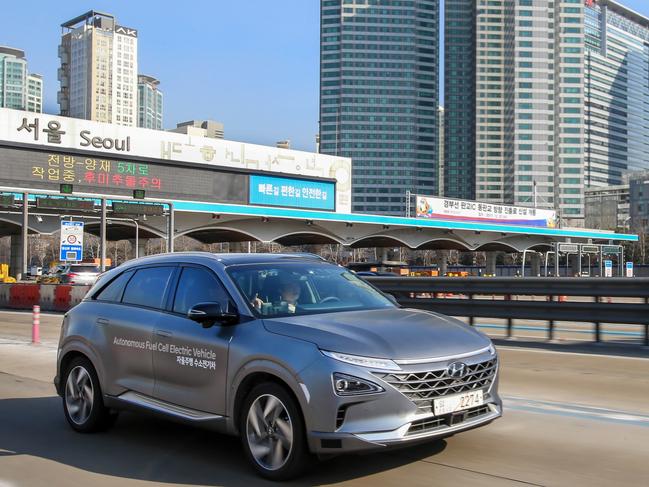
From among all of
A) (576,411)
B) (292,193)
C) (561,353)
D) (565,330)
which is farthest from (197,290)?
(292,193)

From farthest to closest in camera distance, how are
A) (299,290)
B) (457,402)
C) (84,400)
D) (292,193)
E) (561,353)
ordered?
(292,193), (561,353), (84,400), (299,290), (457,402)

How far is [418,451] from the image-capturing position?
5664 millimetres

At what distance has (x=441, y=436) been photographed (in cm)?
482

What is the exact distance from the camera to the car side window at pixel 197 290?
18.8ft

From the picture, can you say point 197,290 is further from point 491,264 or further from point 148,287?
point 491,264

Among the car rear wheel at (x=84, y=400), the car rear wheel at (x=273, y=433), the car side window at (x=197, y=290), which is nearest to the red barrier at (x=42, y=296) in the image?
the car rear wheel at (x=84, y=400)

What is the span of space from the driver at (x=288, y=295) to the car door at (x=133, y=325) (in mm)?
1057

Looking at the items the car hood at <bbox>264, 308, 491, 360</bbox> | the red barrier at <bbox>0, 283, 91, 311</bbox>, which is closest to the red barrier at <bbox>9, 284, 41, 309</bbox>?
the red barrier at <bbox>0, 283, 91, 311</bbox>

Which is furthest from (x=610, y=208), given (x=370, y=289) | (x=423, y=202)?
(x=370, y=289)

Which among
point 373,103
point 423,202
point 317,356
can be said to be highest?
point 373,103

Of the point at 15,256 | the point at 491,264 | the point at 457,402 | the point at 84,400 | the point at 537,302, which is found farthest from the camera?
the point at 491,264

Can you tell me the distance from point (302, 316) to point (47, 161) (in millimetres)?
46470

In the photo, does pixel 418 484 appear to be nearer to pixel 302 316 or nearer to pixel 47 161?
pixel 302 316

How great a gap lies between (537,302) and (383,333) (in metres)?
8.96
